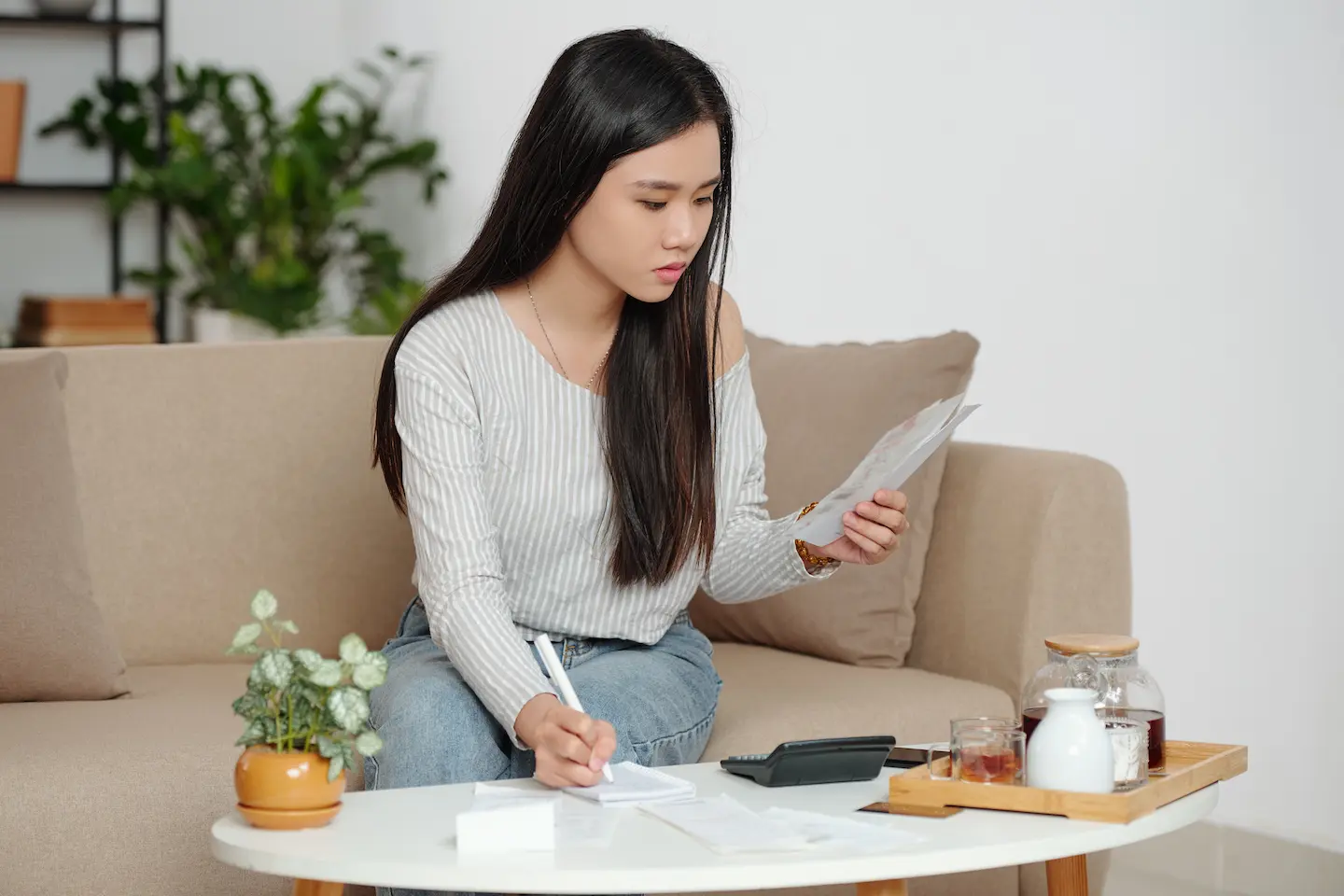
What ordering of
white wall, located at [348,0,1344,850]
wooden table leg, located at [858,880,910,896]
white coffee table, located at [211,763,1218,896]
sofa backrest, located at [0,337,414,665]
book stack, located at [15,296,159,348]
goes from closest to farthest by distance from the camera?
1. white coffee table, located at [211,763,1218,896]
2. wooden table leg, located at [858,880,910,896]
3. sofa backrest, located at [0,337,414,665]
4. white wall, located at [348,0,1344,850]
5. book stack, located at [15,296,159,348]

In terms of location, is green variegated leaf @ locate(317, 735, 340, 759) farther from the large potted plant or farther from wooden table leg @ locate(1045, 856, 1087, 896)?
the large potted plant

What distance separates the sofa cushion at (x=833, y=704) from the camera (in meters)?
1.85

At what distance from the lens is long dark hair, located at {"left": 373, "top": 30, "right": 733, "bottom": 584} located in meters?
1.62

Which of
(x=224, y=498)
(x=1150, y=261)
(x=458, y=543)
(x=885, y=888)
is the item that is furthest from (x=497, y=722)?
(x=1150, y=261)

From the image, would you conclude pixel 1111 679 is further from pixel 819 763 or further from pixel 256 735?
pixel 256 735

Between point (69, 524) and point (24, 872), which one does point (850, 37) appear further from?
point (24, 872)

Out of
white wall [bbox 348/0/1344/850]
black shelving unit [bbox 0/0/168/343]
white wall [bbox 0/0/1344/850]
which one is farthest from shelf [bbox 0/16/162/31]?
white wall [bbox 348/0/1344/850]

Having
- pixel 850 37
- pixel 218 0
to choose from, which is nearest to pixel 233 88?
pixel 218 0

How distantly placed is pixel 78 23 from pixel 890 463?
12.9 ft

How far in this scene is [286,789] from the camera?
3.96 feet

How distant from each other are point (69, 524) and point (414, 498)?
2.08 feet

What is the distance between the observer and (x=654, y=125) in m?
1.61

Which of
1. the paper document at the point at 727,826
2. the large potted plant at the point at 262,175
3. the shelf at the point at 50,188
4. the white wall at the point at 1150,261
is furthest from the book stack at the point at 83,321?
the paper document at the point at 727,826

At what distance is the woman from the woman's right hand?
0.12m
